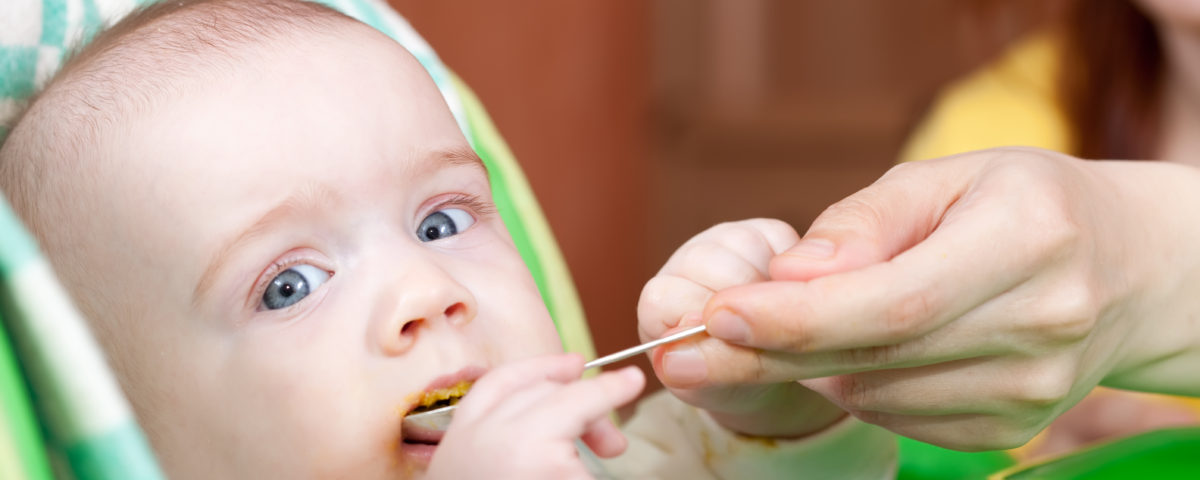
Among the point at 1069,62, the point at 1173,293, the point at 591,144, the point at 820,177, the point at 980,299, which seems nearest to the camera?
the point at 980,299

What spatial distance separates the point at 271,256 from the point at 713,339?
0.65 ft

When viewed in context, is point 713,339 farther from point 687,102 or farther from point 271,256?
point 687,102

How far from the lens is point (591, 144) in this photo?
1692 mm

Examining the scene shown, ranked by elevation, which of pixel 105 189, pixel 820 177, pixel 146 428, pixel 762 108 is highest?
pixel 105 189

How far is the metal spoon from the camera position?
0.41 m

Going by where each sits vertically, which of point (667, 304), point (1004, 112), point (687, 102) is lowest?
point (687, 102)

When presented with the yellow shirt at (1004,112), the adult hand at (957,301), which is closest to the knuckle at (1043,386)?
the adult hand at (957,301)

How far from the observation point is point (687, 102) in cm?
209

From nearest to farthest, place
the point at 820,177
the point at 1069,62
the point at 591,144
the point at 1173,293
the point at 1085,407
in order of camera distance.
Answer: the point at 1173,293
the point at 1085,407
the point at 1069,62
the point at 591,144
the point at 820,177

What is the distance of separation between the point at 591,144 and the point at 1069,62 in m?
0.78

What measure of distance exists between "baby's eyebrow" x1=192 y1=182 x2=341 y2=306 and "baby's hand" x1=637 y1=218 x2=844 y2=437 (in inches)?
6.1

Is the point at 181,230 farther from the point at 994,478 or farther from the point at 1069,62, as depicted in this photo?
the point at 1069,62

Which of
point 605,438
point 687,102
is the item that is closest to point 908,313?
point 605,438

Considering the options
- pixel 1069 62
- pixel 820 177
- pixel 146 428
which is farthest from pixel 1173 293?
pixel 820 177
